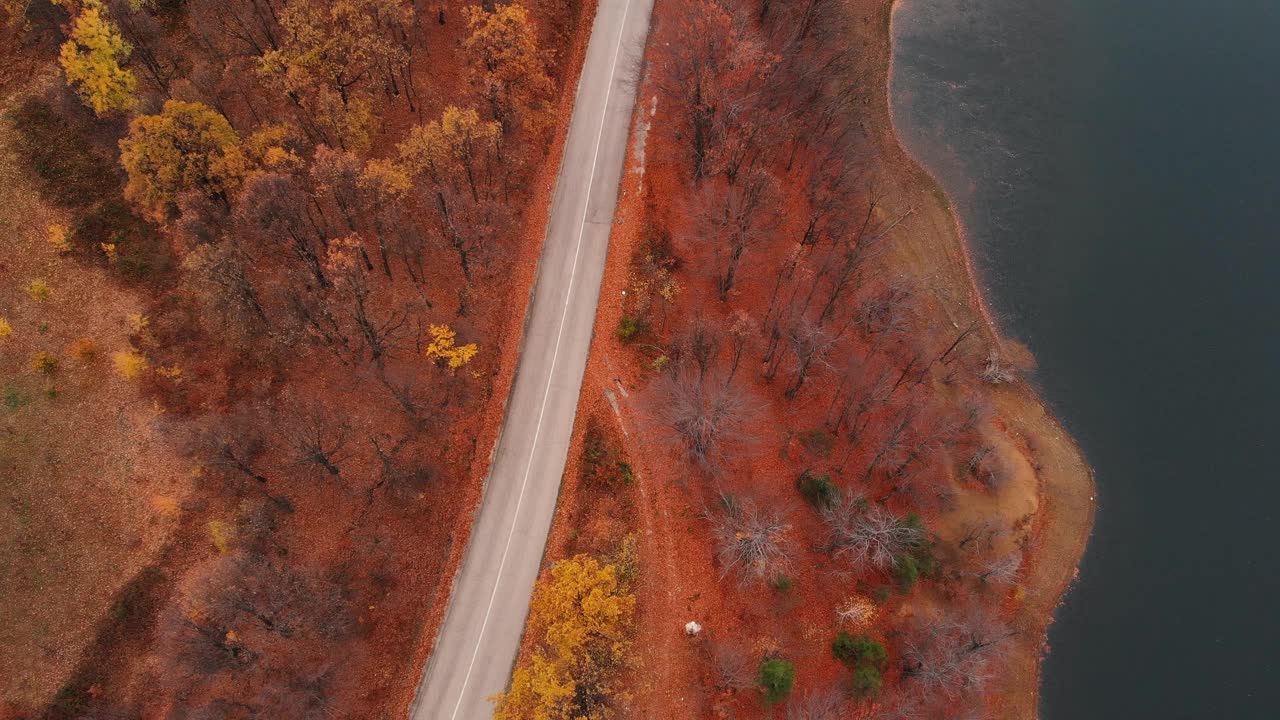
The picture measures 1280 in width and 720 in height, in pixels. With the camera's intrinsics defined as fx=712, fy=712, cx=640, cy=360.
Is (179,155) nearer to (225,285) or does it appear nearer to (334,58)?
(225,285)

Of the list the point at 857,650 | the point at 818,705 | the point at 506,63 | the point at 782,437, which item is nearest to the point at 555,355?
the point at 782,437

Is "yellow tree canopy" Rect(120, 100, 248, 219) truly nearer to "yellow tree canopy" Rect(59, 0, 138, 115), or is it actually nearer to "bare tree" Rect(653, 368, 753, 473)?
"yellow tree canopy" Rect(59, 0, 138, 115)

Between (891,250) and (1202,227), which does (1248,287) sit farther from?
(891,250)

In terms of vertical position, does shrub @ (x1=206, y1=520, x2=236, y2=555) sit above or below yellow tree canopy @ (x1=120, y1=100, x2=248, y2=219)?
below

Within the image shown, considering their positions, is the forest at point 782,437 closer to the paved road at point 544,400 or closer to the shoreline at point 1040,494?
the shoreline at point 1040,494

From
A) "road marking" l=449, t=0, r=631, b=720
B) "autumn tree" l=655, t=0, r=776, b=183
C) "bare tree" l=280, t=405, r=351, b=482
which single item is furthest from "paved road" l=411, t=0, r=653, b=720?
"bare tree" l=280, t=405, r=351, b=482

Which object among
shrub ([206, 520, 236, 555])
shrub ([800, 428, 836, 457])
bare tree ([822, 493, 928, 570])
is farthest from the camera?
shrub ([800, 428, 836, 457])
